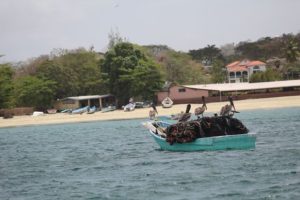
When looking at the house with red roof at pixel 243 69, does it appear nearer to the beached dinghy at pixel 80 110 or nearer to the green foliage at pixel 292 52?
the green foliage at pixel 292 52

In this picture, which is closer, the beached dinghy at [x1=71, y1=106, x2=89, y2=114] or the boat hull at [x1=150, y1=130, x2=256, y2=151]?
the boat hull at [x1=150, y1=130, x2=256, y2=151]

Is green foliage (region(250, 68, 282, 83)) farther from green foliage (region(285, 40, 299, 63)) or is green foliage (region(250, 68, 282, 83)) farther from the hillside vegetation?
green foliage (region(285, 40, 299, 63))

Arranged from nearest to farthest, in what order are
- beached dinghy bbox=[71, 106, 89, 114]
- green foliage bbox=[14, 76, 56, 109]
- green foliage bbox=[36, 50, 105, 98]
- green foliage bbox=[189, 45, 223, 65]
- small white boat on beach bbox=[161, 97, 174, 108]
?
small white boat on beach bbox=[161, 97, 174, 108] → beached dinghy bbox=[71, 106, 89, 114] → green foliage bbox=[14, 76, 56, 109] → green foliage bbox=[36, 50, 105, 98] → green foliage bbox=[189, 45, 223, 65]

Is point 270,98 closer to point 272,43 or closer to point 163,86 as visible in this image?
point 163,86

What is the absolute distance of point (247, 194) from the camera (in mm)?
23531

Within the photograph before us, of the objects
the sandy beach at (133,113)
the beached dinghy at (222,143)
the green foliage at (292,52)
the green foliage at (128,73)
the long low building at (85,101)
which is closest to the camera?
the beached dinghy at (222,143)

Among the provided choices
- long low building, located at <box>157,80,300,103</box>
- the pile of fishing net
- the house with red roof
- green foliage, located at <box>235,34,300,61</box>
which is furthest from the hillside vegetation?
the pile of fishing net

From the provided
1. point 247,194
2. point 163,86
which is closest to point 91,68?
point 163,86

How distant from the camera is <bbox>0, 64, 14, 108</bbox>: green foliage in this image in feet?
319

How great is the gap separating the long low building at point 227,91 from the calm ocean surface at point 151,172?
48.2 m

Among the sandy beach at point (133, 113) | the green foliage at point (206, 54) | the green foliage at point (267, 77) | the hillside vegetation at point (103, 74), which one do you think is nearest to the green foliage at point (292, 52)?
the hillside vegetation at point (103, 74)

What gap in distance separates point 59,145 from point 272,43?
4827 inches

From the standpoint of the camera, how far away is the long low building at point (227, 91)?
9569 centimetres

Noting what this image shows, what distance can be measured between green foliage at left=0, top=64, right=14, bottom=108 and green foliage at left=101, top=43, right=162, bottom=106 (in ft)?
47.6
